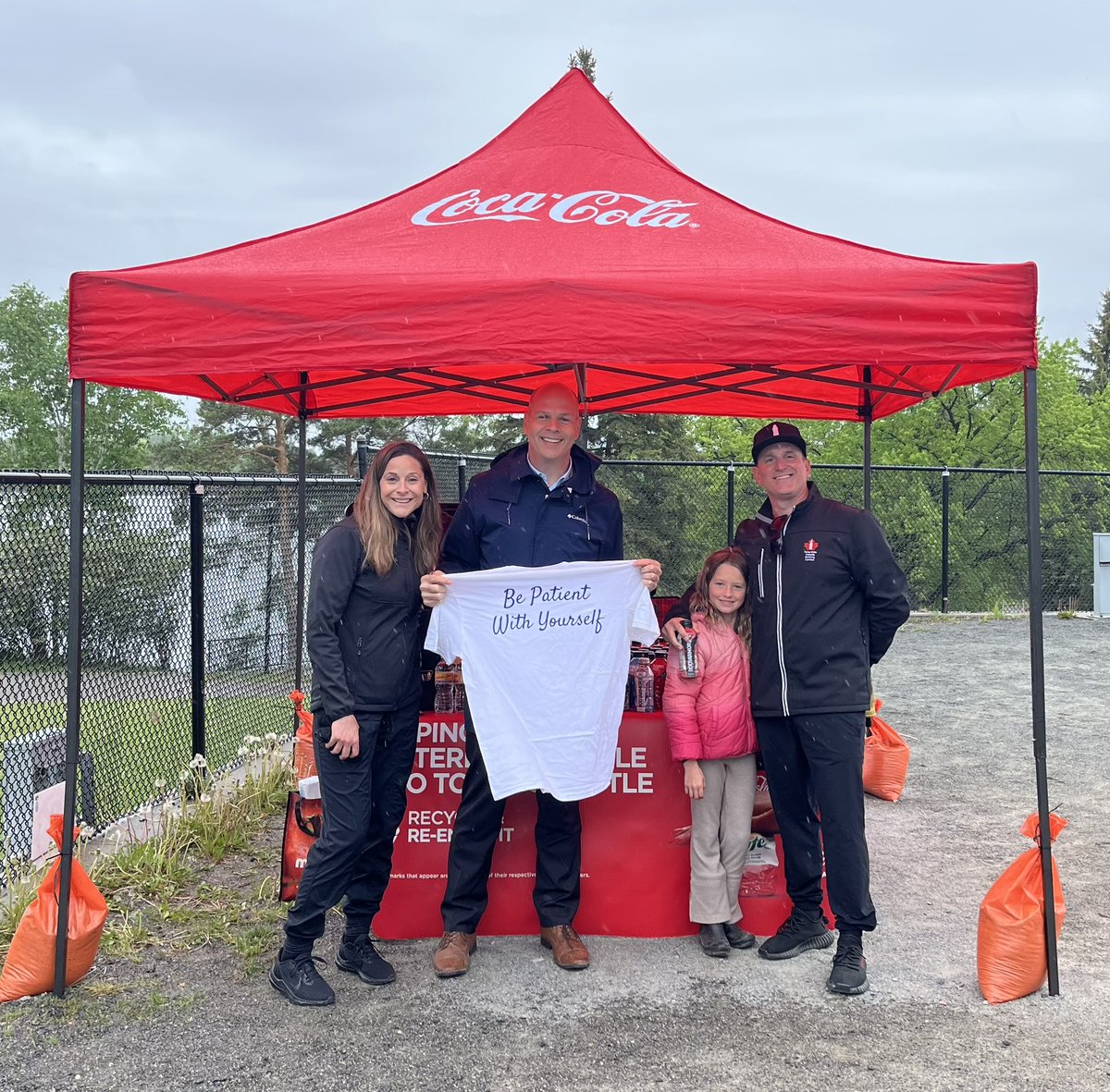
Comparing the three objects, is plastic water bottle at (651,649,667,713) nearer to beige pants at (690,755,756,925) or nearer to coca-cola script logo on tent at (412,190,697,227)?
beige pants at (690,755,756,925)

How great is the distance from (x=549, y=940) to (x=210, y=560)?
4.53 metres

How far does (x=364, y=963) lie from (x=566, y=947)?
75cm

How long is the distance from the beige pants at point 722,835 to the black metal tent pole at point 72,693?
2268 millimetres

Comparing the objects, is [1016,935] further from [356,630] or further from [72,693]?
[72,693]

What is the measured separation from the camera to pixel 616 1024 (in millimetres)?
3496

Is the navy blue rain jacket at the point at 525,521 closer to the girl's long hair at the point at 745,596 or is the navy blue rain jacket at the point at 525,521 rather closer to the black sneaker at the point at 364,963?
the girl's long hair at the point at 745,596

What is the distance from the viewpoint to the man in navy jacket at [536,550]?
393 cm

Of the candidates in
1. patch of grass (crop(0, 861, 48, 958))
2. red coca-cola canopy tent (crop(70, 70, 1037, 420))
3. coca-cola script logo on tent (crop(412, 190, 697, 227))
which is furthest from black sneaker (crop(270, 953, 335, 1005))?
coca-cola script logo on tent (crop(412, 190, 697, 227))

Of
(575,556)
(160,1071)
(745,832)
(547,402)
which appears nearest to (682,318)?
(547,402)

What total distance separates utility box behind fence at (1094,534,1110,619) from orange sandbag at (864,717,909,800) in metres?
10.3

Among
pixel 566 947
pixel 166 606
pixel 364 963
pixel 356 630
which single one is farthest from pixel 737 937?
pixel 166 606

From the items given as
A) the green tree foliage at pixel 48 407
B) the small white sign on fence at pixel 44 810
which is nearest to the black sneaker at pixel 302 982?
the small white sign on fence at pixel 44 810

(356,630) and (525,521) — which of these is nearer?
(356,630)

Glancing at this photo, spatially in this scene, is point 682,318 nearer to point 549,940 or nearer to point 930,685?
point 549,940
